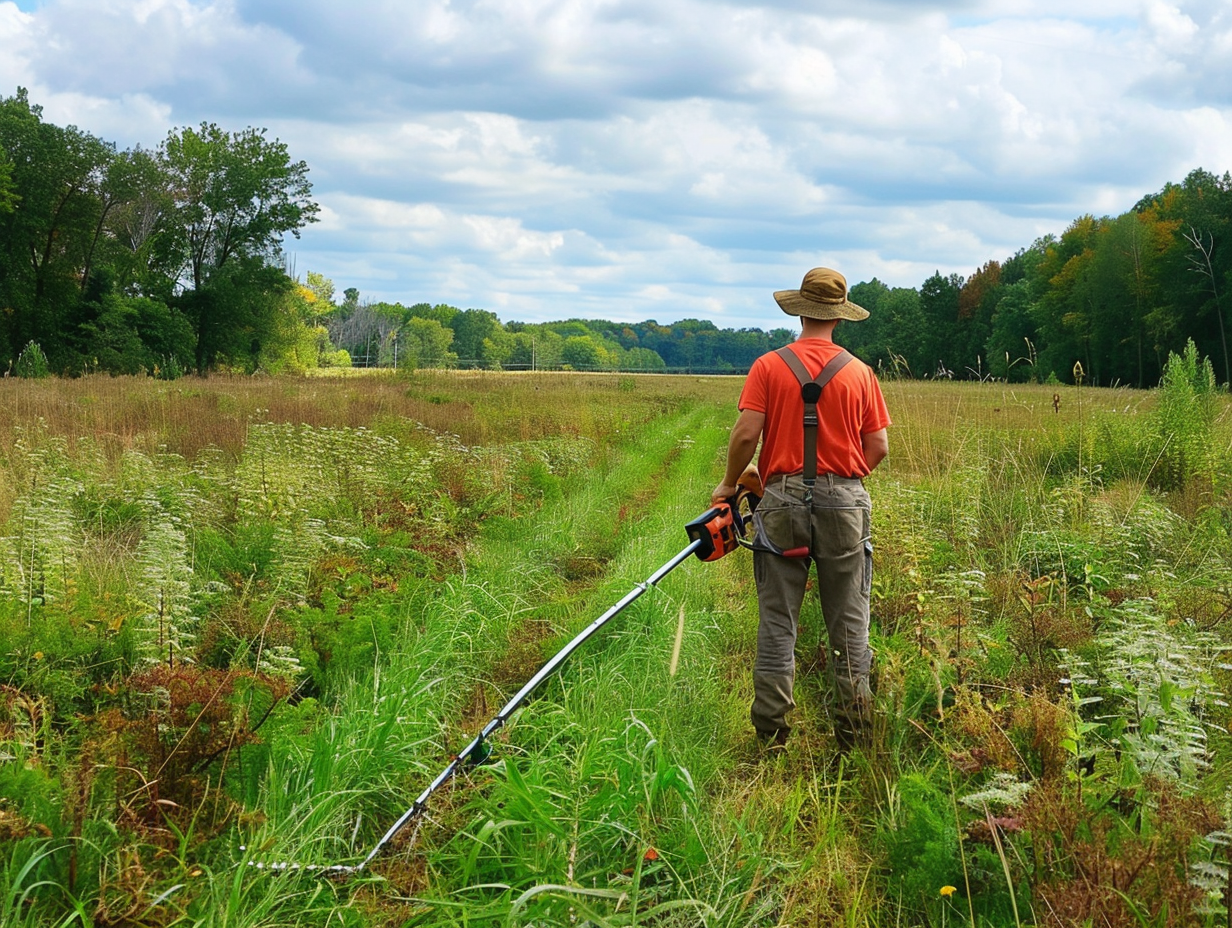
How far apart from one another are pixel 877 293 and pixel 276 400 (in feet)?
407

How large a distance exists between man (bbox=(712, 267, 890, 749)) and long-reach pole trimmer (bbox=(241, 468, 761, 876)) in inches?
5.4

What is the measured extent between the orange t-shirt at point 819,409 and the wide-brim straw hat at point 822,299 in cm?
16

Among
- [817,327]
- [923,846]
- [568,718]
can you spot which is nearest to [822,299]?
[817,327]

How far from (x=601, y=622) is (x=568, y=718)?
1068 mm

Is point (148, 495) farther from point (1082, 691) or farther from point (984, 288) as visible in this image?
point (984, 288)

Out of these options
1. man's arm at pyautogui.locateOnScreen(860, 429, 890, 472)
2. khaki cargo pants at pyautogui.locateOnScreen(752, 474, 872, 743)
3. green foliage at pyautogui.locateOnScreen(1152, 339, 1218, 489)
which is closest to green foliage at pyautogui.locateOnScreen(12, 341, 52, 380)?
green foliage at pyautogui.locateOnScreen(1152, 339, 1218, 489)

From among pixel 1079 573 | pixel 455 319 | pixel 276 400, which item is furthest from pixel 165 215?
pixel 455 319

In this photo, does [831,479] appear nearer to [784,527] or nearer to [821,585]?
[784,527]

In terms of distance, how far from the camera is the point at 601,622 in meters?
4.19

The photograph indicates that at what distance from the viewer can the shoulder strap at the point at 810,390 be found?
197 inches

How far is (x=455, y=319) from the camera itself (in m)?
193

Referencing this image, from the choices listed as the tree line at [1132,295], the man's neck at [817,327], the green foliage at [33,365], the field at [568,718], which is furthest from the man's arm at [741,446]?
the tree line at [1132,295]

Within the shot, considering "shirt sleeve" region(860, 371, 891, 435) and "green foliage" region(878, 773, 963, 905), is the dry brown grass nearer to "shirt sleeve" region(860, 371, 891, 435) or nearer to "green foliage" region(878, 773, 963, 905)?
"shirt sleeve" region(860, 371, 891, 435)

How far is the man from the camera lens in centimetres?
507
